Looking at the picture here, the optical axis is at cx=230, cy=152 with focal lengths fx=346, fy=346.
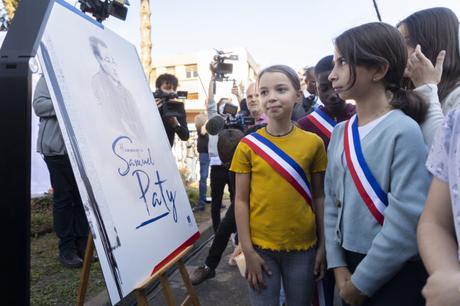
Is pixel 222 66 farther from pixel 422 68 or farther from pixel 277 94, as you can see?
pixel 422 68

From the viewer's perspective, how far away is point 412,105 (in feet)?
3.90

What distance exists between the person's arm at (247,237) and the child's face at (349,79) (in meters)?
0.57

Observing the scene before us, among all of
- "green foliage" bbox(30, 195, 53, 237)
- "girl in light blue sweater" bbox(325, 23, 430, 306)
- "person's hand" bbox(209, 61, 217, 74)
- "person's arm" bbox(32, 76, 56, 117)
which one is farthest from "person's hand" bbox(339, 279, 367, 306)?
"green foliage" bbox(30, 195, 53, 237)

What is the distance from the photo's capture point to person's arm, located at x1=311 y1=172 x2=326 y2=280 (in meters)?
1.54

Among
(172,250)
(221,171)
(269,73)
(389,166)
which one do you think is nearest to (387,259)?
(389,166)

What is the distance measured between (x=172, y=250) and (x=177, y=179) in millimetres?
515

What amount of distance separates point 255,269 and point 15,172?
1.00 metres

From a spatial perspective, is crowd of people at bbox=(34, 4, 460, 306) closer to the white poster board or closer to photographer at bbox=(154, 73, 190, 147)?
the white poster board

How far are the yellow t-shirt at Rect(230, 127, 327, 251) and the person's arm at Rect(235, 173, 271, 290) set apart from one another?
0.08 feet

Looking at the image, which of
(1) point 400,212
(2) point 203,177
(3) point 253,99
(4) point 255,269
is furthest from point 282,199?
(2) point 203,177

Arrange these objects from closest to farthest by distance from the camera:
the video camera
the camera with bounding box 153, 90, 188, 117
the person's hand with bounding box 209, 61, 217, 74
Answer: the video camera
the camera with bounding box 153, 90, 188, 117
the person's hand with bounding box 209, 61, 217, 74

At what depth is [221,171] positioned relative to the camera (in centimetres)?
357

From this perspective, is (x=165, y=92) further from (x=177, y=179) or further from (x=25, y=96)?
(x=25, y=96)

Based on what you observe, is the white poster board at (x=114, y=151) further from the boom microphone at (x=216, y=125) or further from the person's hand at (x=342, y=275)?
the person's hand at (x=342, y=275)
